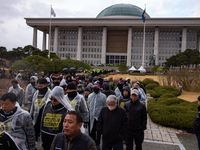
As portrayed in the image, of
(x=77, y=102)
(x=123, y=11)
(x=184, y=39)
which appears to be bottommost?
(x=77, y=102)

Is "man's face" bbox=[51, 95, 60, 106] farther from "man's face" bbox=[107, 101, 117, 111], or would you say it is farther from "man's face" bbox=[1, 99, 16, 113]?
"man's face" bbox=[107, 101, 117, 111]

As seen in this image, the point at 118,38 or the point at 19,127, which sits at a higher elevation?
the point at 118,38

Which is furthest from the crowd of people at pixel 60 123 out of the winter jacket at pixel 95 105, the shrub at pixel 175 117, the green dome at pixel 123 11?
the green dome at pixel 123 11

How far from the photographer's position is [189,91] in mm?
16125

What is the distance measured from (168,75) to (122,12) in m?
72.8

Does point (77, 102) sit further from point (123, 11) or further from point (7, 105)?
point (123, 11)

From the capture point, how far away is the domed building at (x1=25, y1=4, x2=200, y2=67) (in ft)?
223

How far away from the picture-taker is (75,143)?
83.3 inches

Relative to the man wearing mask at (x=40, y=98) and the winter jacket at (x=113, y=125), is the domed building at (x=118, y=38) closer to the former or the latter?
the man wearing mask at (x=40, y=98)

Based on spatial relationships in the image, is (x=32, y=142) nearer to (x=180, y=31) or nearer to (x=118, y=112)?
(x=118, y=112)

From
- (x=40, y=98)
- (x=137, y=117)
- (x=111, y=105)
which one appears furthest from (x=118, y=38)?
(x=111, y=105)

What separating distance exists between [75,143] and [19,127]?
Result: 4.32ft

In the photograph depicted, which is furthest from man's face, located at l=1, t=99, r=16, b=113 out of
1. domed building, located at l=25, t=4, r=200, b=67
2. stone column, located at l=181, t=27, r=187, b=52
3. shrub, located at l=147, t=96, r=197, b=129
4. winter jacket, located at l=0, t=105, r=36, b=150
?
stone column, located at l=181, t=27, r=187, b=52

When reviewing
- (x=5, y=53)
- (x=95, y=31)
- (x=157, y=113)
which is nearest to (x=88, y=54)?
(x=95, y=31)
